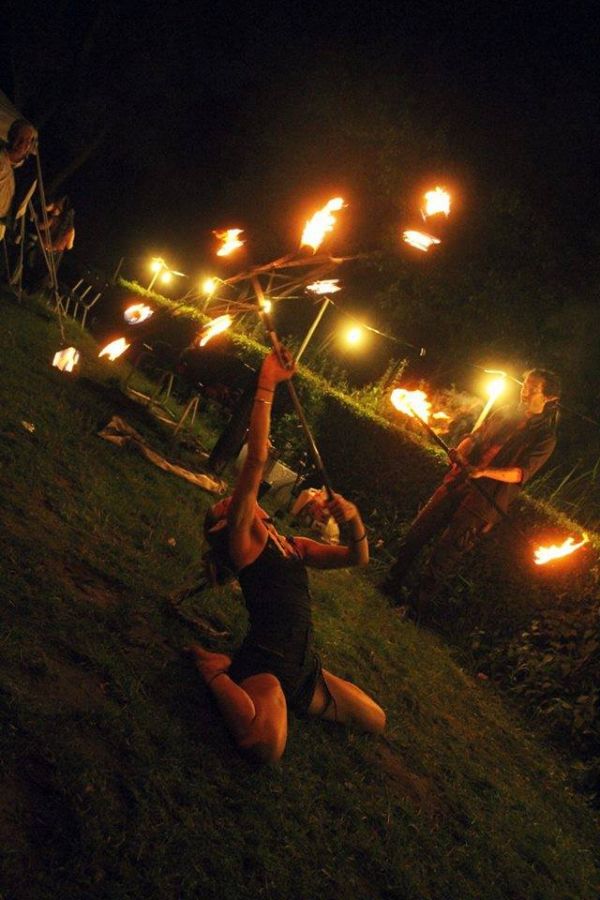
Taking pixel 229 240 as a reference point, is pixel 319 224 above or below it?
above

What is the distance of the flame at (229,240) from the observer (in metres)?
4.76

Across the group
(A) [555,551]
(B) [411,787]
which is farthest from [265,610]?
(A) [555,551]

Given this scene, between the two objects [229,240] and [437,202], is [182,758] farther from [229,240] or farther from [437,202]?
[437,202]

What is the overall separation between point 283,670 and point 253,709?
1.21 ft

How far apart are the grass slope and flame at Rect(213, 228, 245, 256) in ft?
8.27

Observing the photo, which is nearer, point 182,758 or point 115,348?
point 182,758

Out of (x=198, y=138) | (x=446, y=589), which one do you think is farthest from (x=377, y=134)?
(x=446, y=589)

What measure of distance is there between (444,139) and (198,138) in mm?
14444

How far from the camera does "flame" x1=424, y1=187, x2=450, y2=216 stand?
5.43 metres

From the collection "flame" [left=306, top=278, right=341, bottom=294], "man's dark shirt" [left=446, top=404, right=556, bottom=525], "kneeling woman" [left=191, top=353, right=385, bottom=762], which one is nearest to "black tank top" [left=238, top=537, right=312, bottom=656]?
"kneeling woman" [left=191, top=353, right=385, bottom=762]

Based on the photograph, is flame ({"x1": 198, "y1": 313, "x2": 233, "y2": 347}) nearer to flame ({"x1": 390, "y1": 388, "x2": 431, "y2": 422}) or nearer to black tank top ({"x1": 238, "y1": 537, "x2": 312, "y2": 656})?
flame ({"x1": 390, "y1": 388, "x2": 431, "y2": 422})

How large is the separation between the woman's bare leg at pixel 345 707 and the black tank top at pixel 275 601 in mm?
515

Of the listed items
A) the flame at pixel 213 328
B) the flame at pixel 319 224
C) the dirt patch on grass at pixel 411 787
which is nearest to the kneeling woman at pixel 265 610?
the dirt patch on grass at pixel 411 787

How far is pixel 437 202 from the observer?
17.9 ft
